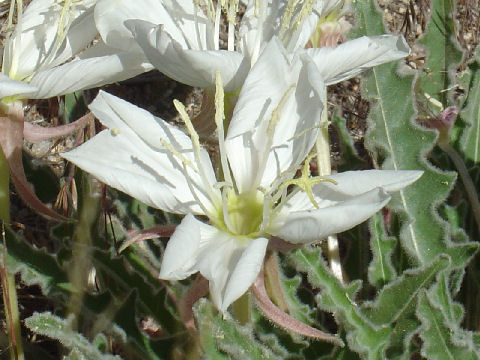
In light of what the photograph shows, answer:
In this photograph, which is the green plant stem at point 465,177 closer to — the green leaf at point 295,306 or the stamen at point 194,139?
the green leaf at point 295,306

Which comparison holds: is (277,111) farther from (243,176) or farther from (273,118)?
(243,176)

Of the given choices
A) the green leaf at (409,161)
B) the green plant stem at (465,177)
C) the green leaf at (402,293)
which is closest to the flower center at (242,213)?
the green leaf at (402,293)

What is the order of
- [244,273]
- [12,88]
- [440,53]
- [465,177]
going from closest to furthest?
1. [244,273]
2. [12,88]
3. [465,177]
4. [440,53]

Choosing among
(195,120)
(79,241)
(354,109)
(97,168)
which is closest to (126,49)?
(195,120)

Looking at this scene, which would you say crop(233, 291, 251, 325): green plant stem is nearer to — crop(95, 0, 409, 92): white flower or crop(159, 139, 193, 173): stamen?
crop(159, 139, 193, 173): stamen

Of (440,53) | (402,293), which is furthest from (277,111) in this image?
(440,53)

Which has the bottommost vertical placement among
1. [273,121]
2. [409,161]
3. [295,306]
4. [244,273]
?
[295,306]
